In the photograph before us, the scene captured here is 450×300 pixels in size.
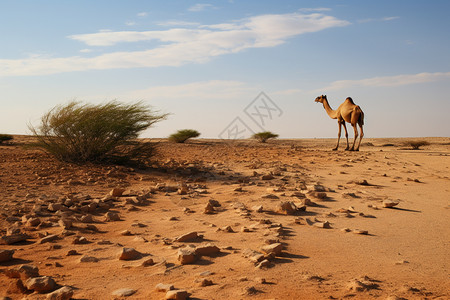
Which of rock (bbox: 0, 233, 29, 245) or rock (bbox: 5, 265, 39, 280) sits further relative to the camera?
rock (bbox: 0, 233, 29, 245)

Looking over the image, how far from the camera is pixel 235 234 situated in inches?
173

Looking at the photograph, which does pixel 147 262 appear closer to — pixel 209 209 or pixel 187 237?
pixel 187 237

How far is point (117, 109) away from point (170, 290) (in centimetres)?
796

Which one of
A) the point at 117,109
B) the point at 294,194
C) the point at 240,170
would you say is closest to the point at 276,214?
the point at 294,194

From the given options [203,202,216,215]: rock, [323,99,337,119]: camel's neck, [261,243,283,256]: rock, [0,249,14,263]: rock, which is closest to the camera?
[261,243,283,256]: rock

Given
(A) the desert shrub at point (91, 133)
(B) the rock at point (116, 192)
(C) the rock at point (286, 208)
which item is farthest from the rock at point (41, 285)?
(A) the desert shrub at point (91, 133)

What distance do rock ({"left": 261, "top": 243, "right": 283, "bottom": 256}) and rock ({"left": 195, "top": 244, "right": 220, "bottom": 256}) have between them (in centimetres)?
44

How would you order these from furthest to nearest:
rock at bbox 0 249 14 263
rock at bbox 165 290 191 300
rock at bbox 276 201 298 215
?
rock at bbox 276 201 298 215
rock at bbox 0 249 14 263
rock at bbox 165 290 191 300

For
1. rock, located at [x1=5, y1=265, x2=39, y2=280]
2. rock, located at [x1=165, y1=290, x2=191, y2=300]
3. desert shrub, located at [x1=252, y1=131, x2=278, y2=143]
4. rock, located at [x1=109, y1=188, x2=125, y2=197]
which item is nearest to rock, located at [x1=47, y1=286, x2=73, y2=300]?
rock, located at [x1=5, y1=265, x2=39, y2=280]

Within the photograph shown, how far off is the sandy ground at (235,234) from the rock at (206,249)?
0.02 metres

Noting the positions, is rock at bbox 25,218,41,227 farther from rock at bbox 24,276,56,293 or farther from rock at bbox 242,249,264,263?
rock at bbox 242,249,264,263

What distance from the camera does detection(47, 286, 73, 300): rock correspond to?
9.27 ft

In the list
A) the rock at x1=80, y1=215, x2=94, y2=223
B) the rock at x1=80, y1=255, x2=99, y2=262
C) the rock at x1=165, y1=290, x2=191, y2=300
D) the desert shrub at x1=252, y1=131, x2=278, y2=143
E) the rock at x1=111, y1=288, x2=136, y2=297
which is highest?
the desert shrub at x1=252, y1=131, x2=278, y2=143

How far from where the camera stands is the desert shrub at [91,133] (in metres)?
9.70
